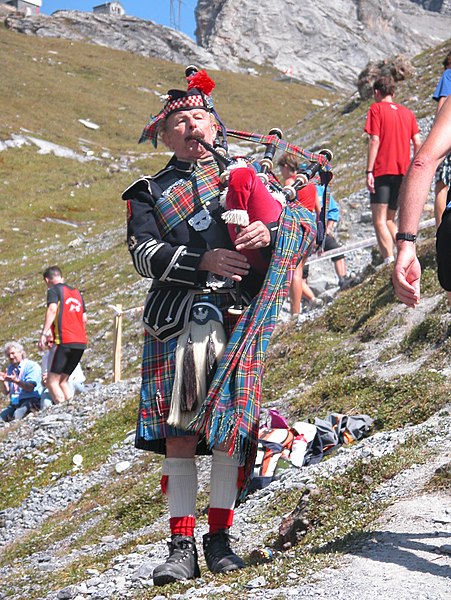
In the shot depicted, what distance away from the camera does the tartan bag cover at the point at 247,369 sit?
4496mm

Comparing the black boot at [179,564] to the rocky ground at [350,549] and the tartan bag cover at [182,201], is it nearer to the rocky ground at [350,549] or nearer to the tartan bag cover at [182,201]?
the rocky ground at [350,549]

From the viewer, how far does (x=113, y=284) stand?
23.1 metres

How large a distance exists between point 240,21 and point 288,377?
15987 cm

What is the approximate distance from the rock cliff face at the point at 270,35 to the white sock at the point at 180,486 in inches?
4692

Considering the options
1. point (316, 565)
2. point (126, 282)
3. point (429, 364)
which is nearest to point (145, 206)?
point (316, 565)

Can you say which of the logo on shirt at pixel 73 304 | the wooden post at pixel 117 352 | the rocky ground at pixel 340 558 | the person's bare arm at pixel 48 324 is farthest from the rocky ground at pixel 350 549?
the wooden post at pixel 117 352

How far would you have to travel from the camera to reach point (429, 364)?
26.2ft

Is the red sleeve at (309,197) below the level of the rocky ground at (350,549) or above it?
above

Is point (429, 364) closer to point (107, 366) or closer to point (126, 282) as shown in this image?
point (107, 366)

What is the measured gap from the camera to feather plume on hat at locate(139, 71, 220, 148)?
16.4 ft

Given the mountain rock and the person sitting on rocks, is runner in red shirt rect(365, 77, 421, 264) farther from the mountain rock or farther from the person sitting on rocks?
the mountain rock

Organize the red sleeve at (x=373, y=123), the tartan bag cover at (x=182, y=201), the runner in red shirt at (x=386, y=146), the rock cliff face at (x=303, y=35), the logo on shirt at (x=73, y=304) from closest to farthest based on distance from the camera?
the tartan bag cover at (x=182, y=201) < the runner in red shirt at (x=386, y=146) < the red sleeve at (x=373, y=123) < the logo on shirt at (x=73, y=304) < the rock cliff face at (x=303, y=35)

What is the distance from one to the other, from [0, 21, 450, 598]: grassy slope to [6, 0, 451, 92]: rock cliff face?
40.7m

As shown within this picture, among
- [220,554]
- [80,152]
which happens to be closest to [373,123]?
[220,554]
